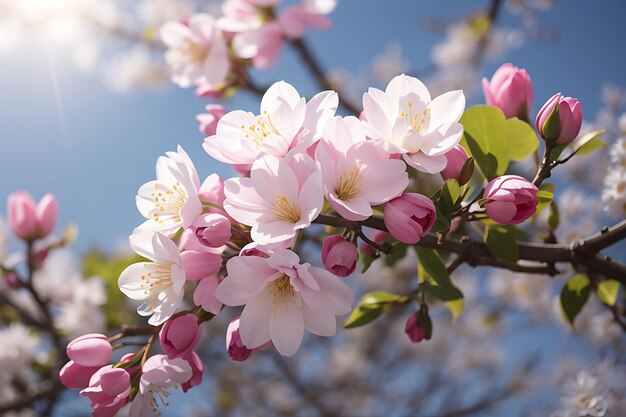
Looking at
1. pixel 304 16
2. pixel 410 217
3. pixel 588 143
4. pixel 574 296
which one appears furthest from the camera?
pixel 304 16

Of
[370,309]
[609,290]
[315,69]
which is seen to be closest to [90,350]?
[370,309]

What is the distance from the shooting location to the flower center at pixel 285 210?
680mm

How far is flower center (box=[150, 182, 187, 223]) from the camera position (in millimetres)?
818

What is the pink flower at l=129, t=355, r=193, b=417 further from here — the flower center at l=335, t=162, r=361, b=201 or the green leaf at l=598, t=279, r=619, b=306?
the green leaf at l=598, t=279, r=619, b=306

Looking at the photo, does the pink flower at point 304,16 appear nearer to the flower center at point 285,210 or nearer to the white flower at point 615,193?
the white flower at point 615,193

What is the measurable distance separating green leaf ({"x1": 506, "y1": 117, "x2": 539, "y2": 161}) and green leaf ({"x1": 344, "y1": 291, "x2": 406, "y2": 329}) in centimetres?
36

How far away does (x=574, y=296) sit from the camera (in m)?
1.01

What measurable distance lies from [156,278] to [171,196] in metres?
0.13

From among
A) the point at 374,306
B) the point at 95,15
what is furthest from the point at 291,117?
the point at 95,15

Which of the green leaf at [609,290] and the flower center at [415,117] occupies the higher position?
the flower center at [415,117]

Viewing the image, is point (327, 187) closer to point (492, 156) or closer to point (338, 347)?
point (492, 156)

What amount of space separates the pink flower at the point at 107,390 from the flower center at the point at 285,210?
304 millimetres

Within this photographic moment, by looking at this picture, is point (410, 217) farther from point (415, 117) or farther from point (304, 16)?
point (304, 16)

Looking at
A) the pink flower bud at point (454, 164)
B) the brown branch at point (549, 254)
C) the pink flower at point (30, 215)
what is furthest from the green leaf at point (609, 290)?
the pink flower at point (30, 215)
